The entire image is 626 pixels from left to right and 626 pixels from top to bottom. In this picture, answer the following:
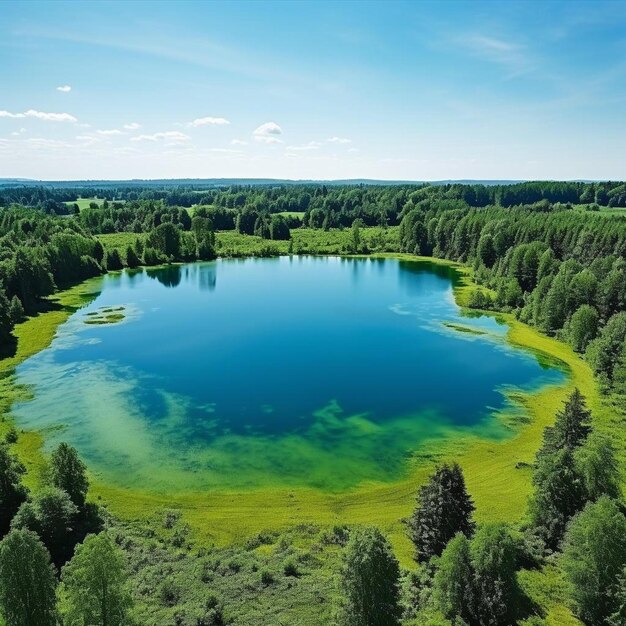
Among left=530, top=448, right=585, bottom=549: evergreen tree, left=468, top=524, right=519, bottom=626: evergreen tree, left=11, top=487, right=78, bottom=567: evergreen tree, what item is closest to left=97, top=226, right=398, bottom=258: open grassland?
left=11, top=487, right=78, bottom=567: evergreen tree

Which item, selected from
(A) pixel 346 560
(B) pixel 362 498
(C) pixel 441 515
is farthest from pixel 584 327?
(A) pixel 346 560

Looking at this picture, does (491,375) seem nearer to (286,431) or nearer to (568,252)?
(286,431)

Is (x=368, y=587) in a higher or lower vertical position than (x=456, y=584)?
higher

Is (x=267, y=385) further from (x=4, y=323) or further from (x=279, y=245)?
(x=279, y=245)

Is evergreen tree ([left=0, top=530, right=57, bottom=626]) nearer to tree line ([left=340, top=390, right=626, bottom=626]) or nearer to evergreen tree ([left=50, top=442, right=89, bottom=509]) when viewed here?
evergreen tree ([left=50, top=442, right=89, bottom=509])

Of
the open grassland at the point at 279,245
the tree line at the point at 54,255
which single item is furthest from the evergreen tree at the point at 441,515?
the open grassland at the point at 279,245

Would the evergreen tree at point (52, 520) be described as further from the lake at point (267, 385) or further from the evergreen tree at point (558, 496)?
the evergreen tree at point (558, 496)
